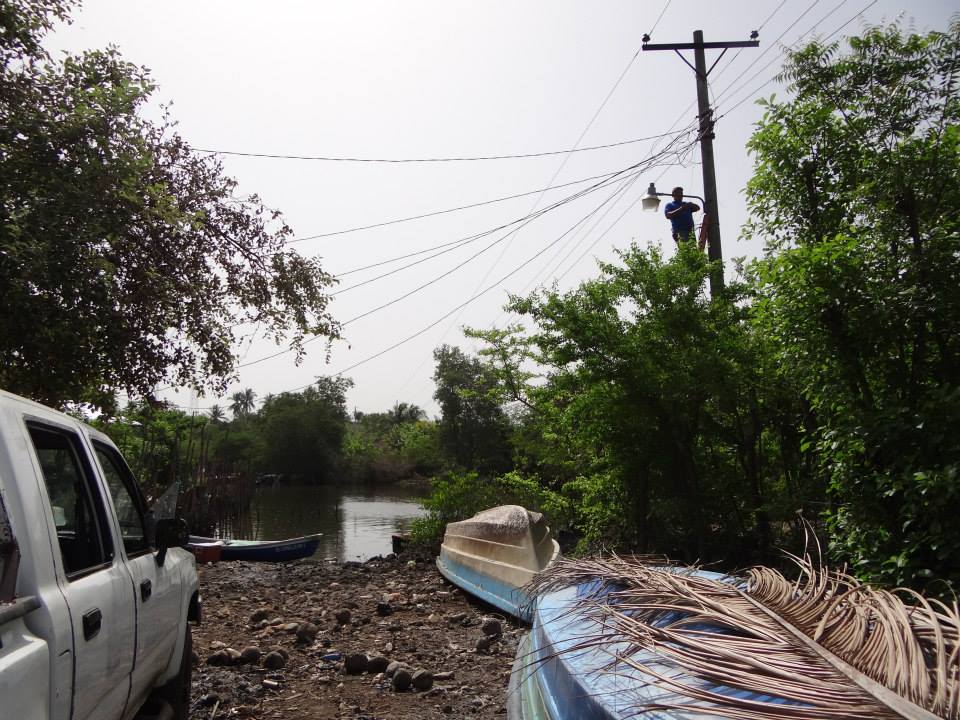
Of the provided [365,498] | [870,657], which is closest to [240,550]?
[870,657]

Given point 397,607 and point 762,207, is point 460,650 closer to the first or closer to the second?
point 397,607

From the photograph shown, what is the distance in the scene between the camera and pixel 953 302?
18.4 feet

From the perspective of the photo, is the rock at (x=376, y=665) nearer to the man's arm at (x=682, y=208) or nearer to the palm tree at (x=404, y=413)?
the man's arm at (x=682, y=208)

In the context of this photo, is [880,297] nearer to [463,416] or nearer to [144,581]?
[144,581]

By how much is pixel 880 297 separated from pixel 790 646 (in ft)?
14.0

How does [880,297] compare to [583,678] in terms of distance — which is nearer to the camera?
[583,678]

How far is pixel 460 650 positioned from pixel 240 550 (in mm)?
12909

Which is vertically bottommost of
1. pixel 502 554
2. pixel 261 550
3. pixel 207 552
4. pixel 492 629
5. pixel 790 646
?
pixel 261 550

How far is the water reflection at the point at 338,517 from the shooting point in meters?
27.4

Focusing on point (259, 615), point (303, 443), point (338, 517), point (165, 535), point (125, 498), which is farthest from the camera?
point (303, 443)

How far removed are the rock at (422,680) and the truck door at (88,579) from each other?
3616 mm

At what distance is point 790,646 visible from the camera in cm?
247

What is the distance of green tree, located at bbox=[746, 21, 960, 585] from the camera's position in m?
5.42

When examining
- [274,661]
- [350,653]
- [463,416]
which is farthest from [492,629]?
[463,416]
